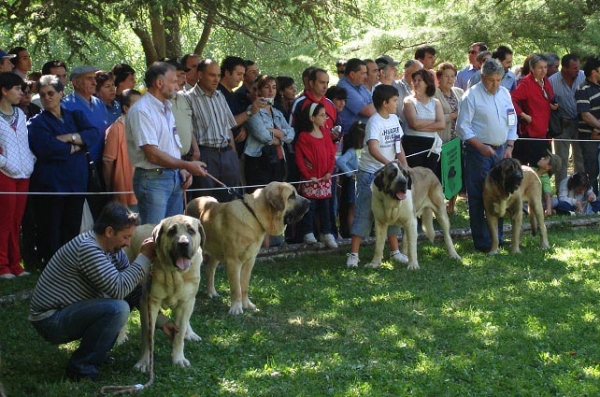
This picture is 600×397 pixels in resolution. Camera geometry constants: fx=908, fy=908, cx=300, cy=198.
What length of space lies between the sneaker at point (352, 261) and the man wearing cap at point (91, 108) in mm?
2739

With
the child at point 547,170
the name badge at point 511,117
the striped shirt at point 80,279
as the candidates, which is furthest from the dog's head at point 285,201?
the child at point 547,170

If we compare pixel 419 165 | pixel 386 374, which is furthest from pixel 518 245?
pixel 386 374

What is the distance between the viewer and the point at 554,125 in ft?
A: 44.5

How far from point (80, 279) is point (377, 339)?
2456 mm

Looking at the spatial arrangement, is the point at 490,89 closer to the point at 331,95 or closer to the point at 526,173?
the point at 526,173

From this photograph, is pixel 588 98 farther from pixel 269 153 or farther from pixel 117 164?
pixel 117 164

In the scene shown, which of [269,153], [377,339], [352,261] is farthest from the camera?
[269,153]

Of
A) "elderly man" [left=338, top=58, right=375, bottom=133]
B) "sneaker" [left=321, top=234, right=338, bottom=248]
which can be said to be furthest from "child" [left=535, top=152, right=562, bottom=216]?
"sneaker" [left=321, top=234, right=338, bottom=248]

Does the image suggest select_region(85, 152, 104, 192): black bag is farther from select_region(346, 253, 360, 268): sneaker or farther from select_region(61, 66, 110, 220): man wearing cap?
select_region(346, 253, 360, 268): sneaker

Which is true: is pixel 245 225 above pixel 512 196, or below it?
above

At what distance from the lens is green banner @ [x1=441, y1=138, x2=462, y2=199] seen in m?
11.5

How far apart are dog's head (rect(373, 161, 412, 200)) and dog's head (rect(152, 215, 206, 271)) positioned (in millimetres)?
3607

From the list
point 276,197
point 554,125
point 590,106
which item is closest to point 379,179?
point 276,197

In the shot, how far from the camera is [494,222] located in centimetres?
1079
